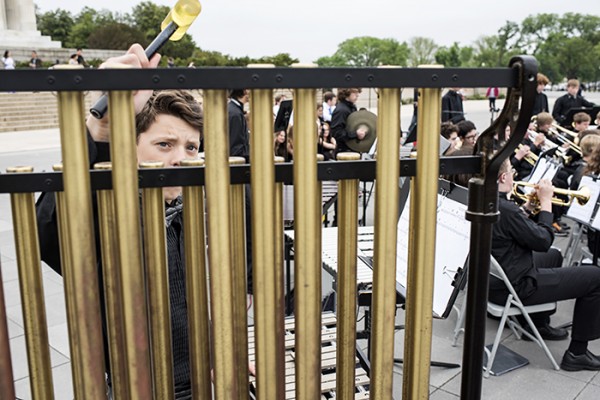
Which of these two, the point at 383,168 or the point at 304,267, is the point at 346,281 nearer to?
the point at 304,267

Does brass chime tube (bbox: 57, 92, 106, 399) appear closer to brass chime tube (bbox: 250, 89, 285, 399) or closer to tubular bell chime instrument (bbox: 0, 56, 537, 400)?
tubular bell chime instrument (bbox: 0, 56, 537, 400)

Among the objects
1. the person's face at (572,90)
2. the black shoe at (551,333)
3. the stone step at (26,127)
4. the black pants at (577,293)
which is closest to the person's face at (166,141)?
the black pants at (577,293)

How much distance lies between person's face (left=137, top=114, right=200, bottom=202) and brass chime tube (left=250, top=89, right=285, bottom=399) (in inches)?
33.2

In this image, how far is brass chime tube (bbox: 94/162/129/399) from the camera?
129 centimetres

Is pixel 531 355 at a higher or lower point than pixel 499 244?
lower

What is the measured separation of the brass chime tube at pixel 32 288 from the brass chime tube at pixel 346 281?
69 centimetres

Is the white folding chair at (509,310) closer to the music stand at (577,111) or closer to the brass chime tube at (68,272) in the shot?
the brass chime tube at (68,272)

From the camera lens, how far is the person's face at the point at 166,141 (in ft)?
6.96

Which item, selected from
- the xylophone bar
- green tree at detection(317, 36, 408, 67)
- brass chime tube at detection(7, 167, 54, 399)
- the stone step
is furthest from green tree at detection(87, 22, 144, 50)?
brass chime tube at detection(7, 167, 54, 399)

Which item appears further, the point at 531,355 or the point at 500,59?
the point at 500,59

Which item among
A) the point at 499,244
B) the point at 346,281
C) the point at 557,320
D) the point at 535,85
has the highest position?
the point at 535,85

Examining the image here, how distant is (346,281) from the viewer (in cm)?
148

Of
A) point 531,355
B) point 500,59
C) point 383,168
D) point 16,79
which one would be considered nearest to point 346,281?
point 383,168

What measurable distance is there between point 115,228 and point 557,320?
4565 millimetres
